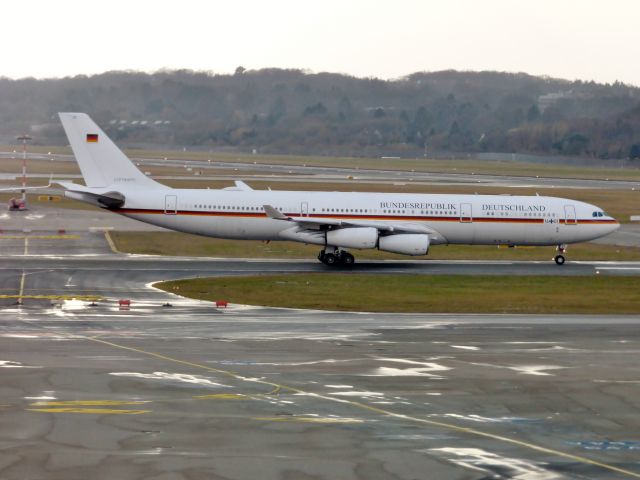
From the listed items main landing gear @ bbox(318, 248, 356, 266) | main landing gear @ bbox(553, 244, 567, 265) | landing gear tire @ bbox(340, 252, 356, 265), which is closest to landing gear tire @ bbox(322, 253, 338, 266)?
main landing gear @ bbox(318, 248, 356, 266)

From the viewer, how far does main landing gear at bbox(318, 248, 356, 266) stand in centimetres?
5400

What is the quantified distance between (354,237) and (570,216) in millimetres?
12627

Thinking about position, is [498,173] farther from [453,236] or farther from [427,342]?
[427,342]

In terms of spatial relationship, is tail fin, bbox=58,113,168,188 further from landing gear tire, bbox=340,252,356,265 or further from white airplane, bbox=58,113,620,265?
landing gear tire, bbox=340,252,356,265

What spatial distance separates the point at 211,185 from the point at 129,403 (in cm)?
8393

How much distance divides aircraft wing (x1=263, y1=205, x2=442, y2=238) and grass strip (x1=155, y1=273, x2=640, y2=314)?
3.81 meters

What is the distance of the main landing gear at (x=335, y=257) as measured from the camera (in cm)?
5400

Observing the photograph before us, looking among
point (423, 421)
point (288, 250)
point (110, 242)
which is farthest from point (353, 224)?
point (423, 421)

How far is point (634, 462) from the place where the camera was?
19.6m

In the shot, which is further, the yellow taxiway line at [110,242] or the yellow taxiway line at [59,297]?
the yellow taxiway line at [110,242]

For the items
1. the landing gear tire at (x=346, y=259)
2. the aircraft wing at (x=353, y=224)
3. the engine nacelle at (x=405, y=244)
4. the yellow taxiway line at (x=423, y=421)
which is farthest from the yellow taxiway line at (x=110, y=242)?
the yellow taxiway line at (x=423, y=421)

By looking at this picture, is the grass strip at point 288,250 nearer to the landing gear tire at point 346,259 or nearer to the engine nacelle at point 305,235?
the landing gear tire at point 346,259

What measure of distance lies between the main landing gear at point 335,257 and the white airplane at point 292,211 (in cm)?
5

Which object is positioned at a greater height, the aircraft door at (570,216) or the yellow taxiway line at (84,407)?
the aircraft door at (570,216)
